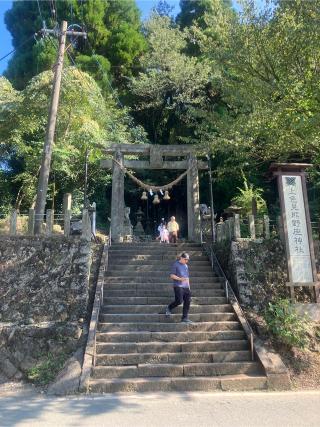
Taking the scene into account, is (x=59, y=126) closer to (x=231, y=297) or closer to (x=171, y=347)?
(x=231, y=297)

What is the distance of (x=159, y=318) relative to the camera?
372 inches

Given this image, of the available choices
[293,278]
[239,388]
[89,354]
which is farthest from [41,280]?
[293,278]

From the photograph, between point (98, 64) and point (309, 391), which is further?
point (98, 64)

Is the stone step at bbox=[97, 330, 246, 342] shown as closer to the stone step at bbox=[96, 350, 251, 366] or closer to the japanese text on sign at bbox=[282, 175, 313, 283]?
the stone step at bbox=[96, 350, 251, 366]

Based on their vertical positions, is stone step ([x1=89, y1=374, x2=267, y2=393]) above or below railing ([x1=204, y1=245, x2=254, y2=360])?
below

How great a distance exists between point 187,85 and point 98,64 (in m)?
5.38

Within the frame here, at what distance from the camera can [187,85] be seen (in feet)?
73.4

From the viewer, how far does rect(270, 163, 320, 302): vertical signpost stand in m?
9.78

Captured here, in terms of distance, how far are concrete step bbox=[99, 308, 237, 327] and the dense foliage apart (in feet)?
15.2

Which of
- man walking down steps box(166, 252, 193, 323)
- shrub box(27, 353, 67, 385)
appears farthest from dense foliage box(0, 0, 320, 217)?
shrub box(27, 353, 67, 385)

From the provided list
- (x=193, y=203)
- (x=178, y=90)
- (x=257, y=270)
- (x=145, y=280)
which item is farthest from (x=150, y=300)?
(x=178, y=90)

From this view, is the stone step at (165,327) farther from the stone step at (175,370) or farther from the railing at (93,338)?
the stone step at (175,370)

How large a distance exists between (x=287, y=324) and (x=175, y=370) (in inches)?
107

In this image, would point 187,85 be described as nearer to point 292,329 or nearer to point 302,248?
point 302,248
